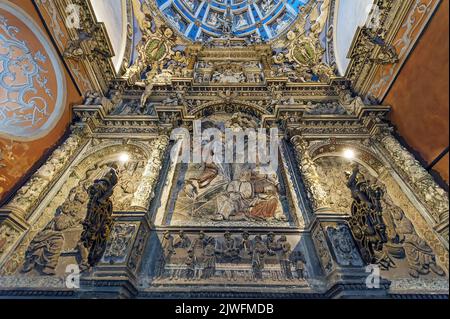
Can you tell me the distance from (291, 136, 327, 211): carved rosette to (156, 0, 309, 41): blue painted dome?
823 cm

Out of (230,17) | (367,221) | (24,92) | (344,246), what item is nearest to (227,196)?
(344,246)

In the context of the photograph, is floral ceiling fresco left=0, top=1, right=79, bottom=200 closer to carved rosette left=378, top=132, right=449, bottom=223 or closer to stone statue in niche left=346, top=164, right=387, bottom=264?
stone statue in niche left=346, top=164, right=387, bottom=264

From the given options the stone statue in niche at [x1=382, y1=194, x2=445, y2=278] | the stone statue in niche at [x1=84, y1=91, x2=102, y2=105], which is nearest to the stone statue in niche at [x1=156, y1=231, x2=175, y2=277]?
the stone statue in niche at [x1=382, y1=194, x2=445, y2=278]

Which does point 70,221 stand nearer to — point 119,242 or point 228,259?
point 119,242

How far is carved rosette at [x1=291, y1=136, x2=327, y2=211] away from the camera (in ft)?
17.2

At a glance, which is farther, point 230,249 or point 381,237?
point 230,249

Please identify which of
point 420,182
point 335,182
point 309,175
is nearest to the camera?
point 420,182

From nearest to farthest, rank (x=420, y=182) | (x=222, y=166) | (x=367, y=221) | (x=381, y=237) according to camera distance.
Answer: (x=381, y=237) → (x=367, y=221) → (x=420, y=182) → (x=222, y=166)

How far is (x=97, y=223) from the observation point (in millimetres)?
4266

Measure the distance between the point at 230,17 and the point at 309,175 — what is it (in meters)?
12.4

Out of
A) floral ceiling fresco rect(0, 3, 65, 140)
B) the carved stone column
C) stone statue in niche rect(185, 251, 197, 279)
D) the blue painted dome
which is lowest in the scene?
stone statue in niche rect(185, 251, 197, 279)
